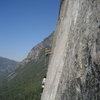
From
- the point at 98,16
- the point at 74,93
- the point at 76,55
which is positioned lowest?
the point at 74,93

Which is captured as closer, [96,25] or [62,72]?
[96,25]

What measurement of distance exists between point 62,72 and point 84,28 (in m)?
2.20

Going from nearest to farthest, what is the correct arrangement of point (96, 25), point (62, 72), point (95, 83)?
1. point (95, 83)
2. point (96, 25)
3. point (62, 72)

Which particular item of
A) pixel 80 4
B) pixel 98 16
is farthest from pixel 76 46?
pixel 80 4

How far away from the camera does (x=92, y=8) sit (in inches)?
324

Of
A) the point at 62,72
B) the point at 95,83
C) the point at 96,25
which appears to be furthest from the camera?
the point at 62,72

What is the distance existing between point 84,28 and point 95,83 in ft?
7.82

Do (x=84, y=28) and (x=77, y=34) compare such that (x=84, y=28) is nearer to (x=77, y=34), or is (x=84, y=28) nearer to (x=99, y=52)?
(x=77, y=34)

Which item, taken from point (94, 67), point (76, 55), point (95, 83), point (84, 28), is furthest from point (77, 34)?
point (95, 83)

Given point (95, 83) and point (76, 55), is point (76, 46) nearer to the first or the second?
point (76, 55)

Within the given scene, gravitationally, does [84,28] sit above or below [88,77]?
above

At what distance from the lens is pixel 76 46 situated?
27.0 ft

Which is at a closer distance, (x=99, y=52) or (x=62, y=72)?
(x=99, y=52)

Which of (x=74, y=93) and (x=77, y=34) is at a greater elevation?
(x=77, y=34)
